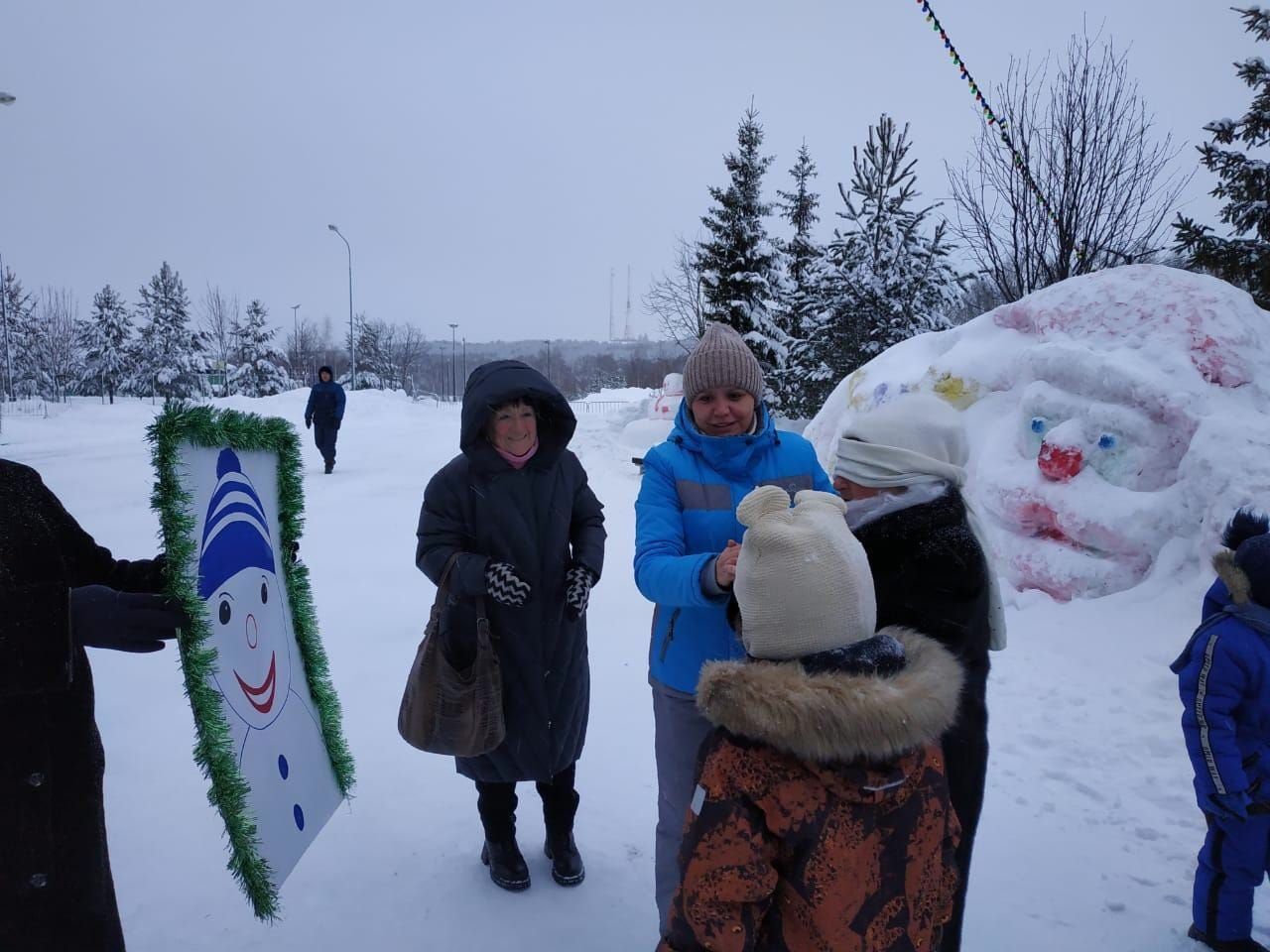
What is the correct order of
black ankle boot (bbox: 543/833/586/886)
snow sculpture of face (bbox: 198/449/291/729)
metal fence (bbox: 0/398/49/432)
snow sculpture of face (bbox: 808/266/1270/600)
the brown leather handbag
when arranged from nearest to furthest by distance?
snow sculpture of face (bbox: 198/449/291/729) → the brown leather handbag → black ankle boot (bbox: 543/833/586/886) → snow sculpture of face (bbox: 808/266/1270/600) → metal fence (bbox: 0/398/49/432)

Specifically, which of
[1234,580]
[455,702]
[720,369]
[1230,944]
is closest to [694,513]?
[720,369]

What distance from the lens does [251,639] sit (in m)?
2.03

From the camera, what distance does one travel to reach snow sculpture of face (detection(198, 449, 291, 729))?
1862 mm

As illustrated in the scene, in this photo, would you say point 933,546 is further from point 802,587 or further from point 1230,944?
point 1230,944

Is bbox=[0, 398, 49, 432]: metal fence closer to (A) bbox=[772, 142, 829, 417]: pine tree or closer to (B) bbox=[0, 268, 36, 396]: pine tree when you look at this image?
(B) bbox=[0, 268, 36, 396]: pine tree

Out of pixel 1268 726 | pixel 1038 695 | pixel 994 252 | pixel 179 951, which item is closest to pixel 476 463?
pixel 179 951

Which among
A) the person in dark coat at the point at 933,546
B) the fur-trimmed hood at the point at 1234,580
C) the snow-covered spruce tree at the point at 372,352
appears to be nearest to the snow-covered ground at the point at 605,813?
the person in dark coat at the point at 933,546

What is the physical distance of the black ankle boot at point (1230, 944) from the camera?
94.4 inches

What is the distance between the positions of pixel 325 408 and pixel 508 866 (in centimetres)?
1047

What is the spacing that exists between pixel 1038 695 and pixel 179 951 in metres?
4.34

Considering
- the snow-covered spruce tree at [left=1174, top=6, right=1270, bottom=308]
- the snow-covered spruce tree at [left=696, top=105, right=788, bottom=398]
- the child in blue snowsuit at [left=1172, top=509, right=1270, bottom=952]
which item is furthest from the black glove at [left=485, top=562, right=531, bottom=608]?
the snow-covered spruce tree at [left=696, top=105, right=788, bottom=398]

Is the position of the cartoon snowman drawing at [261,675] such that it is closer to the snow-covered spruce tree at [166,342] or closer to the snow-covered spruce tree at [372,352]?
the snow-covered spruce tree at [166,342]

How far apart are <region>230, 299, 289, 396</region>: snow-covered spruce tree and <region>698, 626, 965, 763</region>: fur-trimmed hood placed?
46503mm

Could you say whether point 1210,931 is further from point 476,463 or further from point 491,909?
point 476,463
